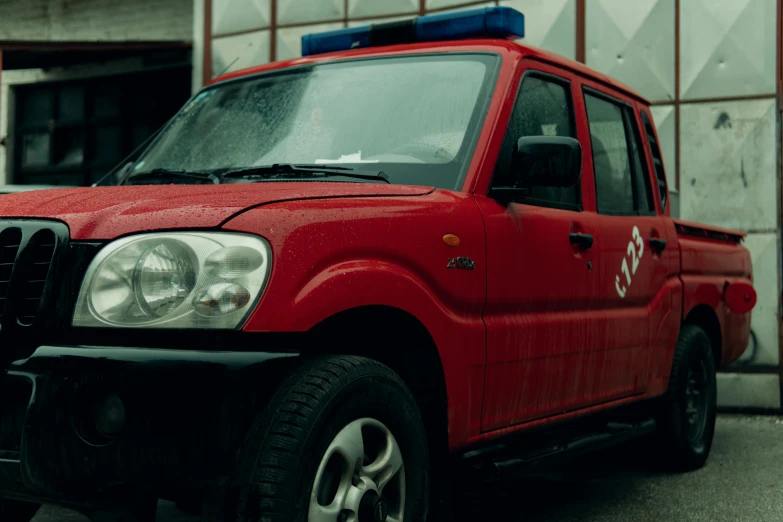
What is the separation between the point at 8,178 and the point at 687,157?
907 centimetres

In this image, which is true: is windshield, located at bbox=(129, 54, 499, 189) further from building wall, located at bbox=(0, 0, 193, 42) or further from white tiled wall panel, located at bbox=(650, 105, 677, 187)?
building wall, located at bbox=(0, 0, 193, 42)

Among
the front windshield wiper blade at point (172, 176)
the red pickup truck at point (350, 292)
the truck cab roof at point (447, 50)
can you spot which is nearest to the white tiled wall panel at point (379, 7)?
the red pickup truck at point (350, 292)

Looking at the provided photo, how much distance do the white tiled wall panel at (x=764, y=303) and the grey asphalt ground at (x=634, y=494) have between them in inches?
83.1

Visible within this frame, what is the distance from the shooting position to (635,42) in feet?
31.3

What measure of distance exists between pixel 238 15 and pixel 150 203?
9203 mm

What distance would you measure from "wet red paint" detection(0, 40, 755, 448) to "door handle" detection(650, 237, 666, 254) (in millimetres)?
39

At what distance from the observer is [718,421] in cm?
841

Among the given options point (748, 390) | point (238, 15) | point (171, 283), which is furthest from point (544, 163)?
point (238, 15)

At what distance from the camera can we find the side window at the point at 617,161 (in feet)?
15.9

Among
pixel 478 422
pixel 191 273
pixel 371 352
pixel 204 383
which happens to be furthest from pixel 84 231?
pixel 478 422

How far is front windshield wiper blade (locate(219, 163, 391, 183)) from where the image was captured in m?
3.66

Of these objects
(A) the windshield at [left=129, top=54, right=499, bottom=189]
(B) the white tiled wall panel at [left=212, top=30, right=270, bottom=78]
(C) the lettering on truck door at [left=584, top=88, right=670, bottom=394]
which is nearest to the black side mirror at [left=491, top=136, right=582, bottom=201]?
(A) the windshield at [left=129, top=54, right=499, bottom=189]

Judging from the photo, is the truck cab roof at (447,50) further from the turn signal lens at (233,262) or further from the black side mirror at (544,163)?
the turn signal lens at (233,262)

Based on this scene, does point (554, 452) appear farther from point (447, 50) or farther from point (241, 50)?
point (241, 50)
